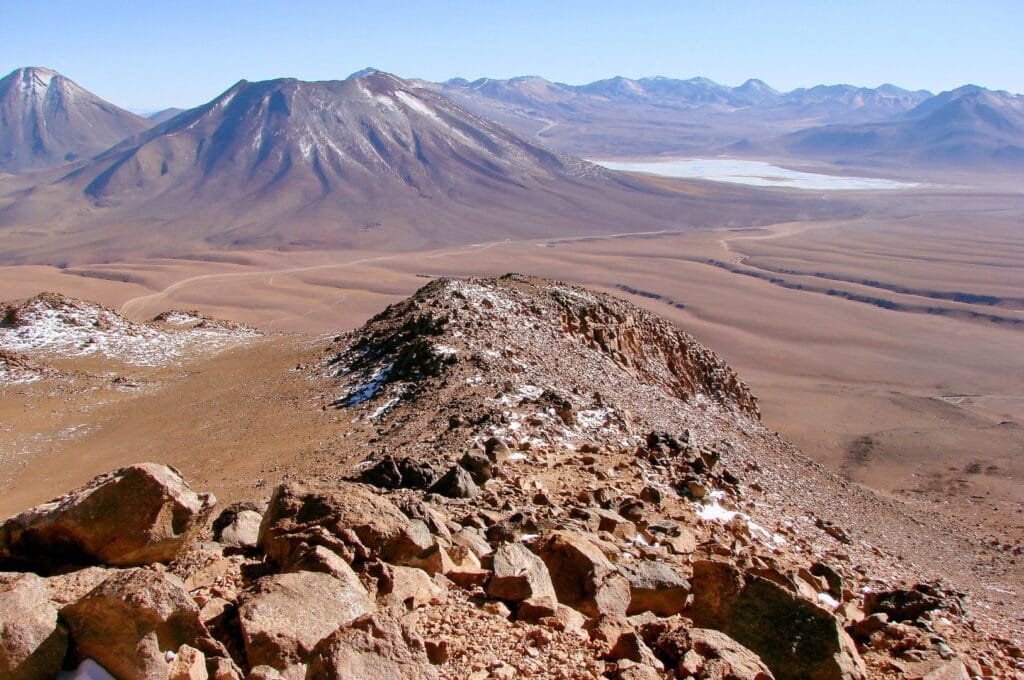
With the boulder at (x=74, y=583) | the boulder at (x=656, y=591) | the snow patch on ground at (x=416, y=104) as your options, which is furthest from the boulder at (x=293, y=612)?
the snow patch on ground at (x=416, y=104)

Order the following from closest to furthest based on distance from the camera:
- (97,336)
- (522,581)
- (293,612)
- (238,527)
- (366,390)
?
1. (293,612)
2. (522,581)
3. (238,527)
4. (366,390)
5. (97,336)

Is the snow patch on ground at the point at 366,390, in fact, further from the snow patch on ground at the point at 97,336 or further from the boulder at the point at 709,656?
the boulder at the point at 709,656

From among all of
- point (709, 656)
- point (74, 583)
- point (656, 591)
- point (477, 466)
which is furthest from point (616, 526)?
point (74, 583)

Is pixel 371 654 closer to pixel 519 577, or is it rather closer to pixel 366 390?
pixel 519 577

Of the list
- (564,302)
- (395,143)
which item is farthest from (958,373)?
(395,143)

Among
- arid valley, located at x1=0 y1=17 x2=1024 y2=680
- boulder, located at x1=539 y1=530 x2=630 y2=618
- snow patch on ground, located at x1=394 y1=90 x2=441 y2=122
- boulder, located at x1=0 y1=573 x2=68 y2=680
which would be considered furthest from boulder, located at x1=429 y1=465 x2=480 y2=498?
snow patch on ground, located at x1=394 y1=90 x2=441 y2=122
